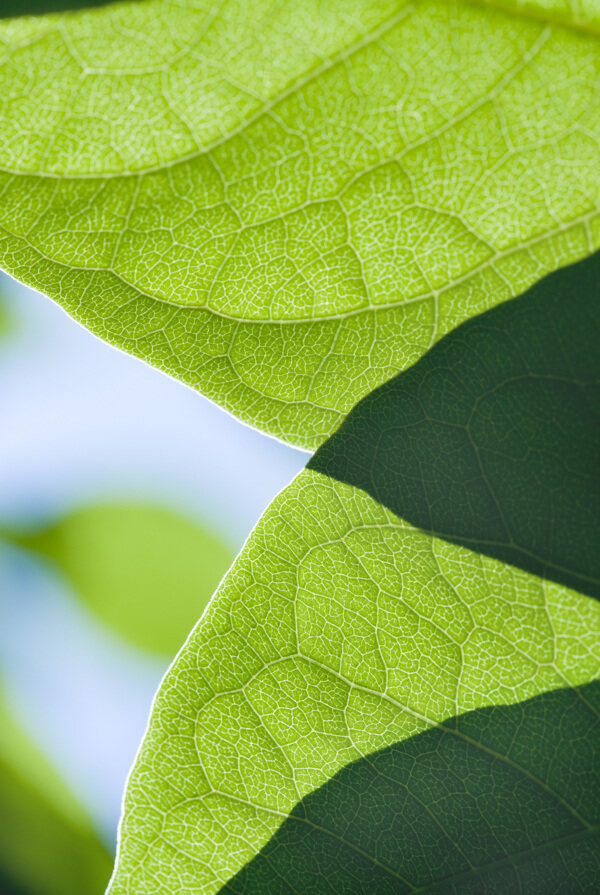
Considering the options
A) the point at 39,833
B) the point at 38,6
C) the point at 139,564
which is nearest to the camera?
the point at 38,6

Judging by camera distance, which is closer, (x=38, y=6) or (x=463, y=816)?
(x=38, y=6)

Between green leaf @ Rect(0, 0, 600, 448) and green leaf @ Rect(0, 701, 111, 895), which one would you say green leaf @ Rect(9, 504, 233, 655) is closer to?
green leaf @ Rect(0, 701, 111, 895)

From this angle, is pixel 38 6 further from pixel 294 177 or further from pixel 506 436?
pixel 506 436

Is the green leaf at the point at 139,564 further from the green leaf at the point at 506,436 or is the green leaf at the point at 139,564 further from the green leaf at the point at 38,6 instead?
the green leaf at the point at 38,6

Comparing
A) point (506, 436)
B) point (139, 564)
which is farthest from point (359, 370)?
point (139, 564)

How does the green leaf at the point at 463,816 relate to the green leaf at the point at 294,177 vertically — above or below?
below

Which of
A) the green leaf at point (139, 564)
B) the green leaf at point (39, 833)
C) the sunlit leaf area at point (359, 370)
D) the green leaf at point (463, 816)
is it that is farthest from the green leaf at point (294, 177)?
the green leaf at point (39, 833)
